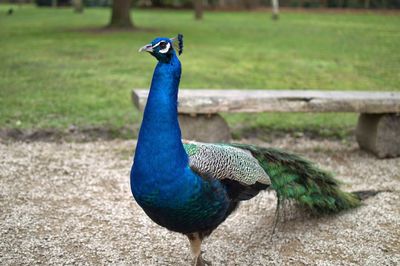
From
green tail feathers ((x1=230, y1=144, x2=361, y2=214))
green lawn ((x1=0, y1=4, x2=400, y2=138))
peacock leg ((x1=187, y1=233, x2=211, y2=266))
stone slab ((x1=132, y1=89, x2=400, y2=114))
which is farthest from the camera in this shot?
green lawn ((x1=0, y1=4, x2=400, y2=138))

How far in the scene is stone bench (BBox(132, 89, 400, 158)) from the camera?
474cm

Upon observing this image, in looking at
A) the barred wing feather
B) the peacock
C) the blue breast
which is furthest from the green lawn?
the blue breast

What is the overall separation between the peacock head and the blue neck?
1.0 inches

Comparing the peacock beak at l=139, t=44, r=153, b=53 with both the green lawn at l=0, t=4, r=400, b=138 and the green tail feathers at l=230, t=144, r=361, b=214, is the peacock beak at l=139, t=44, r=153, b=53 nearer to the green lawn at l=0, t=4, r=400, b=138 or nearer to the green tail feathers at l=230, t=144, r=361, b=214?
the green tail feathers at l=230, t=144, r=361, b=214

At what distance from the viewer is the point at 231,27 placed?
18.1 m

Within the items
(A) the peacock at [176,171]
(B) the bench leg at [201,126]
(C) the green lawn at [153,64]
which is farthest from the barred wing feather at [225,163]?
(C) the green lawn at [153,64]

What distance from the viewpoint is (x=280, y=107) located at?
4.81 meters

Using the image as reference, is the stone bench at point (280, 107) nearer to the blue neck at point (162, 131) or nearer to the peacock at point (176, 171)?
the peacock at point (176, 171)

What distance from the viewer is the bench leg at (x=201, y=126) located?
192 inches

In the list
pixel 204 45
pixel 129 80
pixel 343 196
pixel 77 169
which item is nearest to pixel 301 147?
pixel 343 196

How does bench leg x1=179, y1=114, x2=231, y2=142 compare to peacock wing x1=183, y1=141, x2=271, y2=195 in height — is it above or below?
below

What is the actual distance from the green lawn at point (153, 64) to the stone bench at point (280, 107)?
3.25 feet

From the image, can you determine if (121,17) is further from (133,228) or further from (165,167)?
(165,167)

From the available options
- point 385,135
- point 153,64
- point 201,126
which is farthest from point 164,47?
point 153,64
